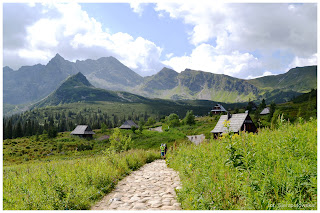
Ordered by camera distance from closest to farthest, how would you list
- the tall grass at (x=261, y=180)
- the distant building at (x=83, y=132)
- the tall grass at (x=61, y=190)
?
the tall grass at (x=261, y=180)
the tall grass at (x=61, y=190)
the distant building at (x=83, y=132)

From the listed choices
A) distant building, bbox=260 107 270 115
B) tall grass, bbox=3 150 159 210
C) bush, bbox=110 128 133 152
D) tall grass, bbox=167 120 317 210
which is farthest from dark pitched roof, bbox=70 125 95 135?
tall grass, bbox=167 120 317 210

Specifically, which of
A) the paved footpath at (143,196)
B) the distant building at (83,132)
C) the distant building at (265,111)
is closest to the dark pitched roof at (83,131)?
the distant building at (83,132)

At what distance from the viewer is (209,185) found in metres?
5.89

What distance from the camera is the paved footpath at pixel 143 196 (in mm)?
6341

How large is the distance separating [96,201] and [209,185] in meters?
3.87

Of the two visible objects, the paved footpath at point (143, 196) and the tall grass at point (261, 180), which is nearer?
the tall grass at point (261, 180)

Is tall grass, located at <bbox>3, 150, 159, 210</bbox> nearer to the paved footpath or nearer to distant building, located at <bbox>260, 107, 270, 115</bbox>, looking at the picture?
Answer: the paved footpath

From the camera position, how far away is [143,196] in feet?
24.3

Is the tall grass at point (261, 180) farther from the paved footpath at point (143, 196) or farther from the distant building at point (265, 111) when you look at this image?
the distant building at point (265, 111)

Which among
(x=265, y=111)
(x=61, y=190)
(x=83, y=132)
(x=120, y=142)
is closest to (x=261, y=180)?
(x=61, y=190)

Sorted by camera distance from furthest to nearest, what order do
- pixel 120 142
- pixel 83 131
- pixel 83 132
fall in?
pixel 83 131 < pixel 83 132 < pixel 120 142

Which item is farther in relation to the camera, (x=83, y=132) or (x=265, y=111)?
(x=83, y=132)

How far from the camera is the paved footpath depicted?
20.8ft

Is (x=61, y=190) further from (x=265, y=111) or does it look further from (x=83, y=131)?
(x=265, y=111)
